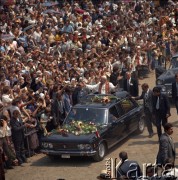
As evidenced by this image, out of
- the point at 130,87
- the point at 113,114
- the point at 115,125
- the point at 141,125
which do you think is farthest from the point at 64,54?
the point at 115,125

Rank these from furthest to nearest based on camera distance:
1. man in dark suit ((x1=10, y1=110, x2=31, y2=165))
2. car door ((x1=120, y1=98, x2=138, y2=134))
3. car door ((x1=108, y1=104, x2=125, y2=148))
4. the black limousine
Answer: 1. car door ((x1=120, y1=98, x2=138, y2=134))
2. car door ((x1=108, y1=104, x2=125, y2=148))
3. man in dark suit ((x1=10, y1=110, x2=31, y2=165))
4. the black limousine

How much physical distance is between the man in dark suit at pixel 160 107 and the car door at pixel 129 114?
3.17ft

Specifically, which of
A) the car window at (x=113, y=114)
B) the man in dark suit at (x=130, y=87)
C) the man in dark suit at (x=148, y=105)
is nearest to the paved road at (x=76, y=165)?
the man in dark suit at (x=148, y=105)

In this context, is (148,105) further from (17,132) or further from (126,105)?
(17,132)

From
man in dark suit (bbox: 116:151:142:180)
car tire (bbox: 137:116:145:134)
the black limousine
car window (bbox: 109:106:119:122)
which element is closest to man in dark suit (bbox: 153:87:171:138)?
the black limousine

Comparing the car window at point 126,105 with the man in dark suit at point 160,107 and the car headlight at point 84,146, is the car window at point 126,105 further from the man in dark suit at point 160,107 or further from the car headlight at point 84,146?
the car headlight at point 84,146

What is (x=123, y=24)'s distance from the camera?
3947 cm

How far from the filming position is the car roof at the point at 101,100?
75.6ft

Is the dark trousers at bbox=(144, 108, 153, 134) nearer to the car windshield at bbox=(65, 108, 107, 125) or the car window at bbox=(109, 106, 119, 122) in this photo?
the car window at bbox=(109, 106, 119, 122)

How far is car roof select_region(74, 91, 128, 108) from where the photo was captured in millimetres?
23047

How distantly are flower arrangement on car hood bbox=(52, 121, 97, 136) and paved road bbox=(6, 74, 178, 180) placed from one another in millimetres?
826

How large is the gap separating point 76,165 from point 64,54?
982 cm

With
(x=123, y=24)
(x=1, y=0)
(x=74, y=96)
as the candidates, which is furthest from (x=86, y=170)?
(x=123, y=24)

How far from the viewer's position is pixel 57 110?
23.8 meters
